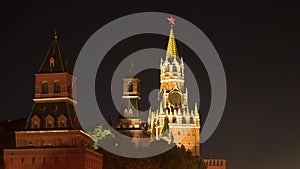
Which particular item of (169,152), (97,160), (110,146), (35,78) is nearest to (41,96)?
(35,78)

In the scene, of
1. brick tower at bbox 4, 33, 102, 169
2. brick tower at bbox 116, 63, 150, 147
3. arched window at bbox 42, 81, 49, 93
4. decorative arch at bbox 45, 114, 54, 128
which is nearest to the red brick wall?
brick tower at bbox 4, 33, 102, 169

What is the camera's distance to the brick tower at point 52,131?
92.6 m

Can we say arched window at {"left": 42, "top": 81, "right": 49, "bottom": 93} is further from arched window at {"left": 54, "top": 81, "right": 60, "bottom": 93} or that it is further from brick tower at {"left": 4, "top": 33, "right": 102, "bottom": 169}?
arched window at {"left": 54, "top": 81, "right": 60, "bottom": 93}

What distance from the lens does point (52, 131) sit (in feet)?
306

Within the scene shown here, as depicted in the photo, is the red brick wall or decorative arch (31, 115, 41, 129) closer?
the red brick wall

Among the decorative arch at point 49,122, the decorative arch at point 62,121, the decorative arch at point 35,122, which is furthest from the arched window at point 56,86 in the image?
the decorative arch at point 35,122

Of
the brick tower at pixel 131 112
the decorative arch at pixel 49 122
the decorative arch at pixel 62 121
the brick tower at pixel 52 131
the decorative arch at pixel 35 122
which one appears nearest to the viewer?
the brick tower at pixel 52 131

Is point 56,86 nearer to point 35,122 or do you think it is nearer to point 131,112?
point 35,122

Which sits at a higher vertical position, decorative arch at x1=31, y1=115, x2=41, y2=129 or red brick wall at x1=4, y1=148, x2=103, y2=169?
decorative arch at x1=31, y1=115, x2=41, y2=129

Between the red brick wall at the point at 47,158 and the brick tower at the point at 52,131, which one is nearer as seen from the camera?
the red brick wall at the point at 47,158

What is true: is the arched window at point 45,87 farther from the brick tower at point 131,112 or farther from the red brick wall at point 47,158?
the brick tower at point 131,112

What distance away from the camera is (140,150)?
393 ft

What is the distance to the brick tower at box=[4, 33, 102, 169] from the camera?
304 feet

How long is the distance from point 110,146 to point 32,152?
22137 mm
